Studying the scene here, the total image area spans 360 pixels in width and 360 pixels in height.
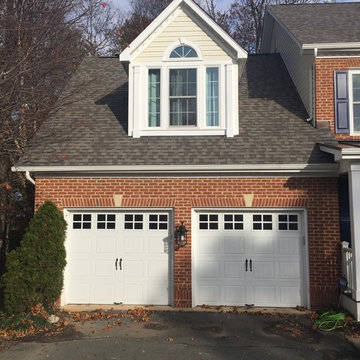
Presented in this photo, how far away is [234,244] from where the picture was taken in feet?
31.1

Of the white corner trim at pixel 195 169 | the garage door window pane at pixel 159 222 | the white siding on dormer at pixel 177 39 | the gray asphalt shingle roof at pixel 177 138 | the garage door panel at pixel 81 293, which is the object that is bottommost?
the garage door panel at pixel 81 293

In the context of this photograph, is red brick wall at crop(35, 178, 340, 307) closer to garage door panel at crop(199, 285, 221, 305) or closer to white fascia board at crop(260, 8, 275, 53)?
garage door panel at crop(199, 285, 221, 305)

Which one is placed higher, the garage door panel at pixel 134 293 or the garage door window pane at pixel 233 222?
the garage door window pane at pixel 233 222

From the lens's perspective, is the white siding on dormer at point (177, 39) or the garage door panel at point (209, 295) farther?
the white siding on dormer at point (177, 39)

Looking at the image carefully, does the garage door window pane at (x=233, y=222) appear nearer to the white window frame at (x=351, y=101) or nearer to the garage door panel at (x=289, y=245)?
the garage door panel at (x=289, y=245)

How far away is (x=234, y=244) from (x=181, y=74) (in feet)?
15.6

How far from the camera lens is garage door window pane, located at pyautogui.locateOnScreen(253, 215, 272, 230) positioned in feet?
31.2

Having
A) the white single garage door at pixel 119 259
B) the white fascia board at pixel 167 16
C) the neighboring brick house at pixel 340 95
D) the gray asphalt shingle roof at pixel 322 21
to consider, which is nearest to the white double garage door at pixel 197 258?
the white single garage door at pixel 119 259

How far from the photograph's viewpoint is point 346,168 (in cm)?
847

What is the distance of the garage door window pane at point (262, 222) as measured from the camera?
950 centimetres

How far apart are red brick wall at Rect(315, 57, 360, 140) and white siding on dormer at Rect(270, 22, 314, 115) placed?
31cm

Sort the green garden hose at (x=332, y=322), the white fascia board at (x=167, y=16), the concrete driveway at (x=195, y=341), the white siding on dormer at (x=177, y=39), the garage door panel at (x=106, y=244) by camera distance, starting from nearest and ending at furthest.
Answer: the concrete driveway at (x=195, y=341) → the green garden hose at (x=332, y=322) → the garage door panel at (x=106, y=244) → the white fascia board at (x=167, y=16) → the white siding on dormer at (x=177, y=39)

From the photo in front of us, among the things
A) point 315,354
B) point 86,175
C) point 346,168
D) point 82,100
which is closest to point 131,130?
point 86,175

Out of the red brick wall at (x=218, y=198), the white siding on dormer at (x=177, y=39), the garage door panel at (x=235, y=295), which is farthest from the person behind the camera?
the white siding on dormer at (x=177, y=39)
